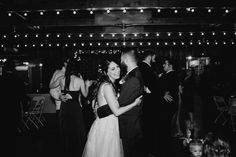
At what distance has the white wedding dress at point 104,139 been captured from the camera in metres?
2.76

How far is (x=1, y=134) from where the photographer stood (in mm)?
4207

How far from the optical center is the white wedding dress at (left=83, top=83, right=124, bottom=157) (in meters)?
2.76

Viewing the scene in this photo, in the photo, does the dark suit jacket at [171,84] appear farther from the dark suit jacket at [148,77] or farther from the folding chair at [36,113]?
the folding chair at [36,113]

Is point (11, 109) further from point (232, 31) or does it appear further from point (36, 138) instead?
point (232, 31)

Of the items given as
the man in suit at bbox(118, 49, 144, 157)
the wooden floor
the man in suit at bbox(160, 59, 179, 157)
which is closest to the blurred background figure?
the wooden floor

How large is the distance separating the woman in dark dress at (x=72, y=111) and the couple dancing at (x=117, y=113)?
1.35 meters

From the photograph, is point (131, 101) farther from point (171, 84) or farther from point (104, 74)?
point (171, 84)

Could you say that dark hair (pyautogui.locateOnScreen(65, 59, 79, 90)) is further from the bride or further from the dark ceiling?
the dark ceiling

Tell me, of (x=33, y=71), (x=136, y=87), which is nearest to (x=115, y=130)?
(x=136, y=87)

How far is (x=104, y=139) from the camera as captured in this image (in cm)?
277

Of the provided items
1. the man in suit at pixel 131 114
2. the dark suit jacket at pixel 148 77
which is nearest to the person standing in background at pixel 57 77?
the dark suit jacket at pixel 148 77

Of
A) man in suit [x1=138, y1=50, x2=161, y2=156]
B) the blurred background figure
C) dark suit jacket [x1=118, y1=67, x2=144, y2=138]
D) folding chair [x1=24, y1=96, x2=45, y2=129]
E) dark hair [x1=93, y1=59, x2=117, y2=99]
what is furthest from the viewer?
folding chair [x1=24, y1=96, x2=45, y2=129]

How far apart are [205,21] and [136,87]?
20.0 ft

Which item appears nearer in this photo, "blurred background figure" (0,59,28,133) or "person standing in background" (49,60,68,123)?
"blurred background figure" (0,59,28,133)
